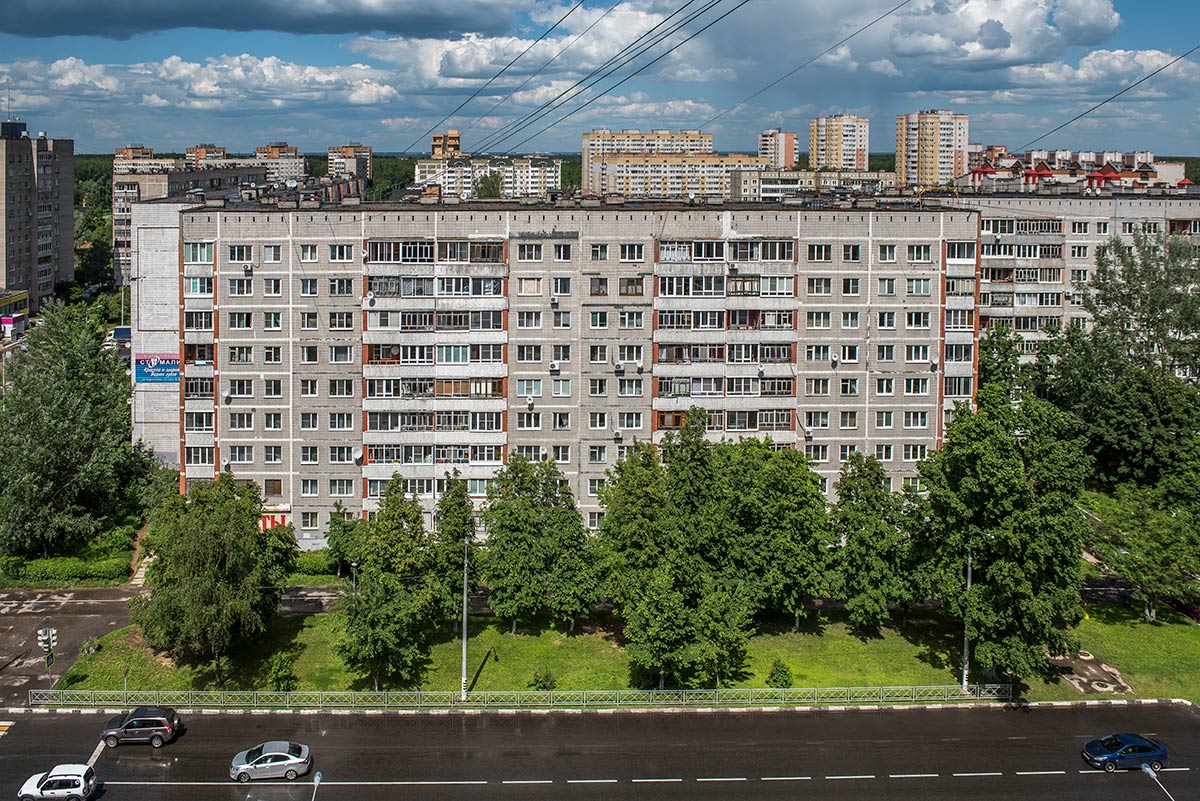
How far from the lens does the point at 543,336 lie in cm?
6131

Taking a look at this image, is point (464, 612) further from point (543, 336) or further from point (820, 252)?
point (820, 252)

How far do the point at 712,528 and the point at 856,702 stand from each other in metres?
9.14

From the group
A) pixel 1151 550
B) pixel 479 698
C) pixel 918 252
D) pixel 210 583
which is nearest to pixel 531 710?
pixel 479 698

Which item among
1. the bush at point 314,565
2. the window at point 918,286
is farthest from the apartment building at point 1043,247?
the bush at point 314,565

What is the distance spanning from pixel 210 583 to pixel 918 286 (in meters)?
38.8

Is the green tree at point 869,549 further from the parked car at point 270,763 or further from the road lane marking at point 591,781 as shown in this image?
the parked car at point 270,763

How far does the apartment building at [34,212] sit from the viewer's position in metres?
144

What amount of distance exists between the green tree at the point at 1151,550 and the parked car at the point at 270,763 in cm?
3586

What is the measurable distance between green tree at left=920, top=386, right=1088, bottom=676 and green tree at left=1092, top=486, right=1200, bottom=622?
8.95m

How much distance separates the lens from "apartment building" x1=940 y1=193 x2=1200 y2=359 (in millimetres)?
77688

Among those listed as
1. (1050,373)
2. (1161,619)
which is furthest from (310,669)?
(1050,373)

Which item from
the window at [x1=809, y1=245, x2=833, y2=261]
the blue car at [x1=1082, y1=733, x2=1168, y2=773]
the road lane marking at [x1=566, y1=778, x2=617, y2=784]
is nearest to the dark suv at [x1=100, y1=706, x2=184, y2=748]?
the road lane marking at [x1=566, y1=778, x2=617, y2=784]

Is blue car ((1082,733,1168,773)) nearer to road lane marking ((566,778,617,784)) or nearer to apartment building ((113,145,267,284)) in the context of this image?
road lane marking ((566,778,617,784))

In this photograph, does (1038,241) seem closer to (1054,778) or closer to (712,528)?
(712,528)
